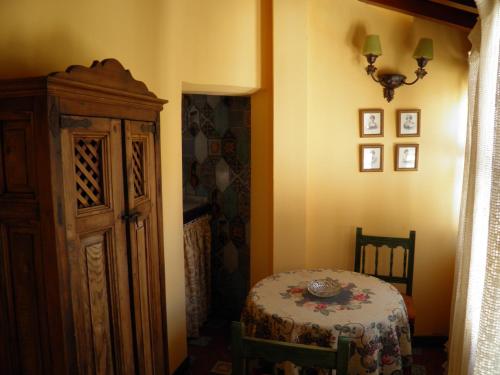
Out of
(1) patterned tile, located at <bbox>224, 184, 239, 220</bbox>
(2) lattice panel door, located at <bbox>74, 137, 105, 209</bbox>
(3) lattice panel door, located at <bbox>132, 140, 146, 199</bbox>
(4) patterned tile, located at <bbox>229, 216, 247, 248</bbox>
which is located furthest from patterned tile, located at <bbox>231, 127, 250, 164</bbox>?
(2) lattice panel door, located at <bbox>74, 137, 105, 209</bbox>

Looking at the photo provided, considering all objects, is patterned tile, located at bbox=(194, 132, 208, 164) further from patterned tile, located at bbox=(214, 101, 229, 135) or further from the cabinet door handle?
the cabinet door handle

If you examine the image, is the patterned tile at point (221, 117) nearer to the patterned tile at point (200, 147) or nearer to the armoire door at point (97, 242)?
the patterned tile at point (200, 147)

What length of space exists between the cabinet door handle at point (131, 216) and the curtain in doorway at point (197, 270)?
55.5 inches

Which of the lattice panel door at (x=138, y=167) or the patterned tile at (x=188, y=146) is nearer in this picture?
the lattice panel door at (x=138, y=167)

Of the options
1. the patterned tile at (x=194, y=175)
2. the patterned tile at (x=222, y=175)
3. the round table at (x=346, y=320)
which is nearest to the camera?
the round table at (x=346, y=320)

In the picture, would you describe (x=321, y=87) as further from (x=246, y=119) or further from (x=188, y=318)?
(x=188, y=318)

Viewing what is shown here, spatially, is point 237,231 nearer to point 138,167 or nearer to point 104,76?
point 138,167

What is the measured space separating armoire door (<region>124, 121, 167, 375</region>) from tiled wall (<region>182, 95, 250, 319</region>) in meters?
1.68

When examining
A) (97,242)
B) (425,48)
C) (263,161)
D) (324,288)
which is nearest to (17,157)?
(97,242)

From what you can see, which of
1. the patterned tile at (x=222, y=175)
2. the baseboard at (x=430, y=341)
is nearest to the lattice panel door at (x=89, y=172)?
the patterned tile at (x=222, y=175)

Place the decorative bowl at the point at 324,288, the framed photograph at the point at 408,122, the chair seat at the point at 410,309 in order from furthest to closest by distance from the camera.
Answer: the framed photograph at the point at 408,122
the chair seat at the point at 410,309
the decorative bowl at the point at 324,288

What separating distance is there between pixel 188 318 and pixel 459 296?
6.57 ft

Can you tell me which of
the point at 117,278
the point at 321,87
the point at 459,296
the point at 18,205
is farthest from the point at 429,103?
the point at 18,205

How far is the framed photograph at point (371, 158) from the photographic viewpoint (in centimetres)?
285
